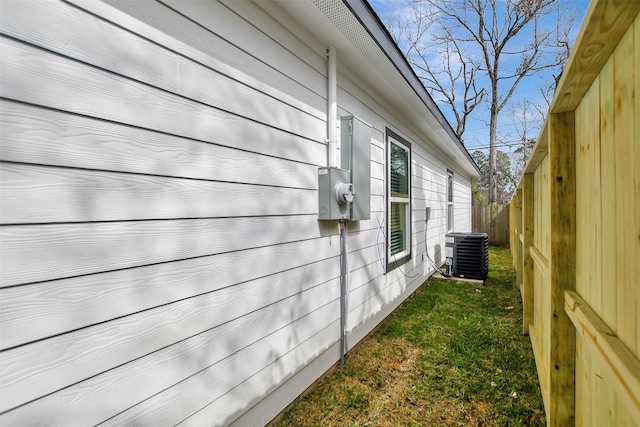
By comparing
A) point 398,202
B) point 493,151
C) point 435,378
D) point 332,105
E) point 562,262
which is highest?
point 493,151

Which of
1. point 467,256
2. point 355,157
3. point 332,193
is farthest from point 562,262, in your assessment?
point 467,256

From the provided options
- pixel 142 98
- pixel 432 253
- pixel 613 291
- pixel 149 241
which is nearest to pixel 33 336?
pixel 149 241

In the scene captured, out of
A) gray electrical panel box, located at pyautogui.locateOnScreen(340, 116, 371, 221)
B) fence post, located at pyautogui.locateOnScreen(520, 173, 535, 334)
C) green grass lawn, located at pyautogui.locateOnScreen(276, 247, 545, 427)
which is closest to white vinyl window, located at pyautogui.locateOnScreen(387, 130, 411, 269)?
green grass lawn, located at pyautogui.locateOnScreen(276, 247, 545, 427)

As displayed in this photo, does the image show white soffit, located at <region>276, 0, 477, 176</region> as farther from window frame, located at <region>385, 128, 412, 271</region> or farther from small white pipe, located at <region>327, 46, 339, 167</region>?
window frame, located at <region>385, 128, 412, 271</region>

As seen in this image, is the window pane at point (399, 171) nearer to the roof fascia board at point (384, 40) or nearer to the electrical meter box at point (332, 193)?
the roof fascia board at point (384, 40)

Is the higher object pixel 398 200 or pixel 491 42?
pixel 491 42

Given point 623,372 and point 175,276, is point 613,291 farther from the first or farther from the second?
point 175,276

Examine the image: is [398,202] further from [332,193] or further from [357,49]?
[357,49]

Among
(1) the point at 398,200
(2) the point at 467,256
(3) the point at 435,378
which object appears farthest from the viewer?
(2) the point at 467,256

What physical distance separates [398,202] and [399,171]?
457 mm

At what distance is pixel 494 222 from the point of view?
1159 centimetres

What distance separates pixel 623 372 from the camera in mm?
834

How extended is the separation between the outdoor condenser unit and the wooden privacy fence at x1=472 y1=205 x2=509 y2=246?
21.3ft

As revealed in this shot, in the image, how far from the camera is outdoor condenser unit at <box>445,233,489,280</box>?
18.7 feet
